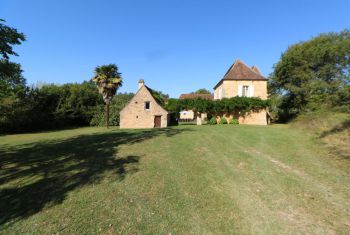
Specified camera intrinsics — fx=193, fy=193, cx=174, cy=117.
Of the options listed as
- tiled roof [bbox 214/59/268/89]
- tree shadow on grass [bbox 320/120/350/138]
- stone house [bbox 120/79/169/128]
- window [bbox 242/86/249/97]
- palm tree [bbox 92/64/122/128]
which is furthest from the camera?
window [bbox 242/86/249/97]

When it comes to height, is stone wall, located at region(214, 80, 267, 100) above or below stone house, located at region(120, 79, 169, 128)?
above

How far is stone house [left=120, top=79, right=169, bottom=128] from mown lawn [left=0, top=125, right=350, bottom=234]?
1588 centimetres

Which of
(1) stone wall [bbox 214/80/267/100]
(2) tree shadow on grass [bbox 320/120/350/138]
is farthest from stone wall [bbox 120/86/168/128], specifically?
(2) tree shadow on grass [bbox 320/120/350/138]

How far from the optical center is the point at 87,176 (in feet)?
20.4

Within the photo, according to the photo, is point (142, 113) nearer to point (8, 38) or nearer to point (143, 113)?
point (143, 113)

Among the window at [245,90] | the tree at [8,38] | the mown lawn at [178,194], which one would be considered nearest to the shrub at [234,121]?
the window at [245,90]

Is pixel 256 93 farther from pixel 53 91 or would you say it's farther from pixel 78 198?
pixel 53 91

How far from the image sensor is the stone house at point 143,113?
24.2m

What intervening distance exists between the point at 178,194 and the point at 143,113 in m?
19.9

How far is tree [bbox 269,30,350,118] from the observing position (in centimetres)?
2345

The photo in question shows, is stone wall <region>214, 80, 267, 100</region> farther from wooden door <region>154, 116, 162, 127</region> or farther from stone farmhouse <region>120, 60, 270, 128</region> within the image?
wooden door <region>154, 116, 162, 127</region>

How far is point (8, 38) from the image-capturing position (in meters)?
6.46

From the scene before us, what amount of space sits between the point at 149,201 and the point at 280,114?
1192 inches

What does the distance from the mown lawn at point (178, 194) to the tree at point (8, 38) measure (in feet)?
13.9
